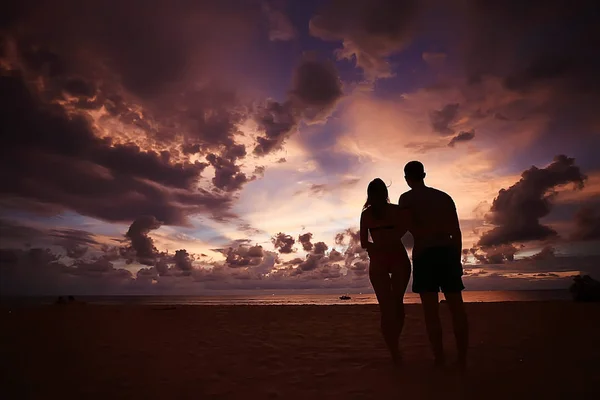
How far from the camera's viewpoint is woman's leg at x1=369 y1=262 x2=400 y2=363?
17.5ft

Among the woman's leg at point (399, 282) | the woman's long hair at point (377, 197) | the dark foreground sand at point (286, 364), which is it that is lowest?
the dark foreground sand at point (286, 364)

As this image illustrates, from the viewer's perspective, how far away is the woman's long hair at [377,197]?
17.6 ft

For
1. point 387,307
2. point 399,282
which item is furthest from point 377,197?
point 387,307

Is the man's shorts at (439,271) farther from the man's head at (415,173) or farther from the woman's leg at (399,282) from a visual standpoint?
the man's head at (415,173)

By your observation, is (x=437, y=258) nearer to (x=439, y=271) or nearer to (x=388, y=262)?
(x=439, y=271)

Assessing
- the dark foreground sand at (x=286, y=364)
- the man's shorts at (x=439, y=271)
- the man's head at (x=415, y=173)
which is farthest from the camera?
the man's head at (x=415, y=173)

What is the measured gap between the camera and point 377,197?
211 inches

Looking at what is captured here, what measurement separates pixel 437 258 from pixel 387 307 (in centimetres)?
107

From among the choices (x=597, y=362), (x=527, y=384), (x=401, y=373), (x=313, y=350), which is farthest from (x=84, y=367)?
(x=597, y=362)

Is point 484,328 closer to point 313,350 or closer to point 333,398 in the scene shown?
point 313,350

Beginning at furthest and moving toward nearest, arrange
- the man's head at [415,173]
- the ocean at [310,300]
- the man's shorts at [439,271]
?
the ocean at [310,300] → the man's head at [415,173] → the man's shorts at [439,271]

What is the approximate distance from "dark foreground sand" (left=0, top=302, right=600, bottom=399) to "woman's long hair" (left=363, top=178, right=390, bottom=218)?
6.84 ft

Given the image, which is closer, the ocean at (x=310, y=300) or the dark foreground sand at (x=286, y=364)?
the dark foreground sand at (x=286, y=364)

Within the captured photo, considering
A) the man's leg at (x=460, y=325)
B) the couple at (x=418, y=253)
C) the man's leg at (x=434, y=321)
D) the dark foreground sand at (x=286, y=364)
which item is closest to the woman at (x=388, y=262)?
the couple at (x=418, y=253)
